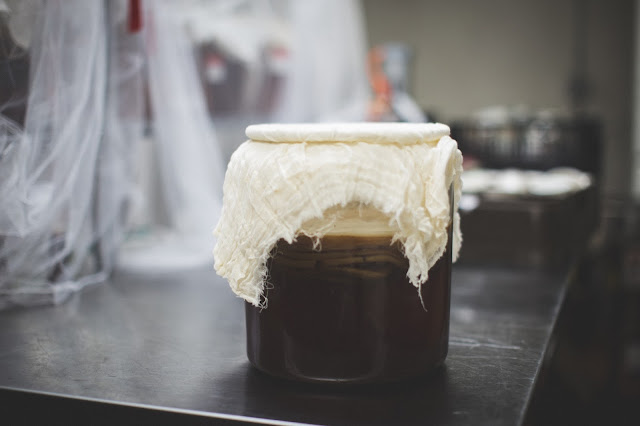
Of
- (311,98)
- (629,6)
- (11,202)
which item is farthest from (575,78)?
(11,202)

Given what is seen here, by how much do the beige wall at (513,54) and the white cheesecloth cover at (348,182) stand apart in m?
3.75

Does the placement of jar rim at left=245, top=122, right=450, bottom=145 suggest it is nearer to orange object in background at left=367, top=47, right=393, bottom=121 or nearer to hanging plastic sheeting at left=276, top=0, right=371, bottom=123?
hanging plastic sheeting at left=276, top=0, right=371, bottom=123

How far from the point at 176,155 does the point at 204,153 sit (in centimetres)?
7

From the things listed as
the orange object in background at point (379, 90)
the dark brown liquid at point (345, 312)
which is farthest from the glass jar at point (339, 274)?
the orange object in background at point (379, 90)

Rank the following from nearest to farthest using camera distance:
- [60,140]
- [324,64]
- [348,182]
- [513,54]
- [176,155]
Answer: [348,182]
[60,140]
[176,155]
[324,64]
[513,54]

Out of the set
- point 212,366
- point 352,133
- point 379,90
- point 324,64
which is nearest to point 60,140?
point 212,366

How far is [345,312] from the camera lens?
663 mm

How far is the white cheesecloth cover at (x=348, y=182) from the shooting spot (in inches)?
24.8

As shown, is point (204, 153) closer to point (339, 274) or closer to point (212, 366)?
point (212, 366)

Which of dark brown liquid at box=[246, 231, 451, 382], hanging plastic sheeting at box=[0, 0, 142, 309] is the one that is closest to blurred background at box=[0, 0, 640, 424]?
hanging plastic sheeting at box=[0, 0, 142, 309]

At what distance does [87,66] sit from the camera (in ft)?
3.55

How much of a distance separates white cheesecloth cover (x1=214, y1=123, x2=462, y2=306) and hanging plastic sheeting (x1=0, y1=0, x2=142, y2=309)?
493mm

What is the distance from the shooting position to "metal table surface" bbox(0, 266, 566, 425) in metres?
0.65

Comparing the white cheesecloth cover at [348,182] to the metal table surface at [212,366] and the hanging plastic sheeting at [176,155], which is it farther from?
the hanging plastic sheeting at [176,155]
